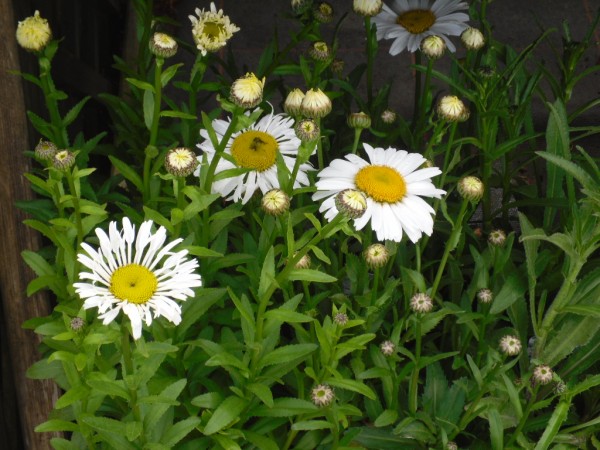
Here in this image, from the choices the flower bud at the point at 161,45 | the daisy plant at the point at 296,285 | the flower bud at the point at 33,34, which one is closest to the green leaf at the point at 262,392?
the daisy plant at the point at 296,285

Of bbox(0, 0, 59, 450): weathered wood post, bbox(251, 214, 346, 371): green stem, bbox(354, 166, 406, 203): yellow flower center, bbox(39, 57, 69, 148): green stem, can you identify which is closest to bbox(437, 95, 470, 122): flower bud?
bbox(354, 166, 406, 203): yellow flower center

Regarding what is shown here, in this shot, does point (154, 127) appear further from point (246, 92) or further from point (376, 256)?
point (376, 256)

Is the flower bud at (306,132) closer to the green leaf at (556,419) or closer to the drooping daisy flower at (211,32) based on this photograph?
the drooping daisy flower at (211,32)

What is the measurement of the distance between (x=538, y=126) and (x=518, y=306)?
4.01 ft

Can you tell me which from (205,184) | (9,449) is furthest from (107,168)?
(205,184)

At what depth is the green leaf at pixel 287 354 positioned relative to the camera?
1.28 m

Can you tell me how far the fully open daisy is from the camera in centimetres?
129

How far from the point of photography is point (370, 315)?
4.64 ft

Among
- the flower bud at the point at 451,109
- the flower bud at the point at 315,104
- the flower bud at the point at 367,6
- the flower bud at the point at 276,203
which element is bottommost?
the flower bud at the point at 276,203

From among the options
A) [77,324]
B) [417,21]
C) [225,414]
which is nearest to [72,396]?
[77,324]

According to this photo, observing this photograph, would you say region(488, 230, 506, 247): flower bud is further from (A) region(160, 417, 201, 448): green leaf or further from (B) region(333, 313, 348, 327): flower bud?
(A) region(160, 417, 201, 448): green leaf

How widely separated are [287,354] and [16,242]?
604 millimetres

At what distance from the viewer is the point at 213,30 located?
135cm

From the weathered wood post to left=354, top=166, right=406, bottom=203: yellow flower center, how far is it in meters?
0.66
